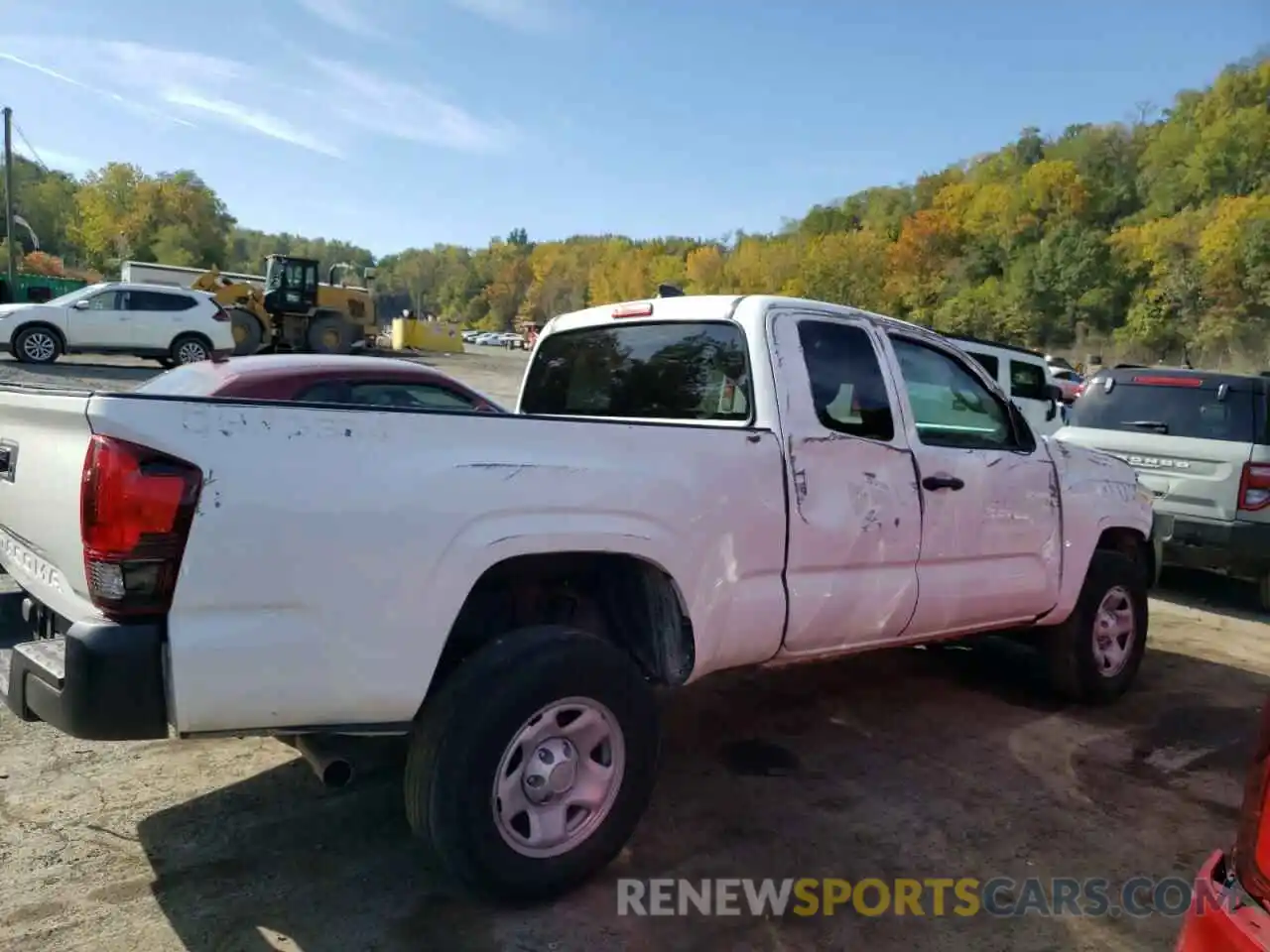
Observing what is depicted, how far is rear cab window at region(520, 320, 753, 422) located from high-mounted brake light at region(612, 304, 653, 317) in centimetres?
5

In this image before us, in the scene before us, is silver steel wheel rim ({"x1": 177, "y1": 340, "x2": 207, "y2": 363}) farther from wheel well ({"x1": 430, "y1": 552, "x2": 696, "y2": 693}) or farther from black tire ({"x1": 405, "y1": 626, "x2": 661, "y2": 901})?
black tire ({"x1": 405, "y1": 626, "x2": 661, "y2": 901})

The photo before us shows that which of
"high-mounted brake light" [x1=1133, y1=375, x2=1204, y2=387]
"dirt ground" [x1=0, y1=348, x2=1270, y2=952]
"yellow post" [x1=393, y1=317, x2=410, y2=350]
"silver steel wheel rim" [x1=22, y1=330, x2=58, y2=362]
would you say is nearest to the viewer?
"dirt ground" [x1=0, y1=348, x2=1270, y2=952]

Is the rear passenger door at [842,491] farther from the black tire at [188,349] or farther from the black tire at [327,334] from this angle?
the black tire at [327,334]

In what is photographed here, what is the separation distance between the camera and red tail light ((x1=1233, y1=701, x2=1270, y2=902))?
1780 mm

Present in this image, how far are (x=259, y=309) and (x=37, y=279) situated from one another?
21.5 m

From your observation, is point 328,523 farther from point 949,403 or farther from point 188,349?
point 188,349

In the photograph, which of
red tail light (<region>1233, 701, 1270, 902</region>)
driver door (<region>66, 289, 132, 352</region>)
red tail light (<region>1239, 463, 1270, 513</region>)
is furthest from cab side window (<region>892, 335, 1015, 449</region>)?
driver door (<region>66, 289, 132, 352</region>)

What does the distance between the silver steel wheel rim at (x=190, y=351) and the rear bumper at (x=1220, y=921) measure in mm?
21826

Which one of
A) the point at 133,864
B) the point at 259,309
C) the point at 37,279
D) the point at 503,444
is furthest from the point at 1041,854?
the point at 37,279

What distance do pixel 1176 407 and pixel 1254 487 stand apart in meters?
0.93

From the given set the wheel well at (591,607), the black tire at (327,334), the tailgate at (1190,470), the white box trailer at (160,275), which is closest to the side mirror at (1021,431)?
the wheel well at (591,607)

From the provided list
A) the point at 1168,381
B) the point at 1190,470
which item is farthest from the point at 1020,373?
the point at 1190,470

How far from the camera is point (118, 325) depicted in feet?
65.7

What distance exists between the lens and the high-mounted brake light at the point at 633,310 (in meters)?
4.25
